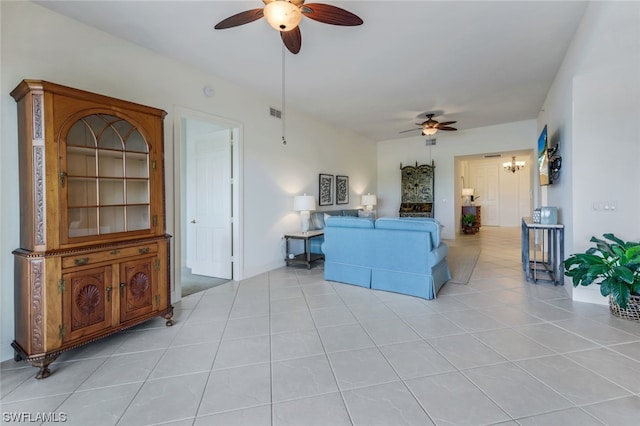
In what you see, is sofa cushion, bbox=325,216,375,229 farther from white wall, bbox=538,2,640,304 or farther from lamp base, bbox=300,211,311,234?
white wall, bbox=538,2,640,304

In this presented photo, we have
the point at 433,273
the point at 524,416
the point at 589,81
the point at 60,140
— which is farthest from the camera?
the point at 433,273

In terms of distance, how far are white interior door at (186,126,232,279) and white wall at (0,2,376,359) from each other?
0.29 m

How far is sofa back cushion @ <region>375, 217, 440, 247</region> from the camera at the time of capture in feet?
11.5

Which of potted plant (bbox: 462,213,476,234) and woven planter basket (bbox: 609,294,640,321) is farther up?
potted plant (bbox: 462,213,476,234)

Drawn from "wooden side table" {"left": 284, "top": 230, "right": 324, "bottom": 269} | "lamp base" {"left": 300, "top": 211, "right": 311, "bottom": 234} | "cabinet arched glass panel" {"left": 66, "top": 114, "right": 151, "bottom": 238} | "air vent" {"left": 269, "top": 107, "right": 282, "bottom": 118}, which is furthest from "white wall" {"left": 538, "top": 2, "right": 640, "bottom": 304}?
"cabinet arched glass panel" {"left": 66, "top": 114, "right": 151, "bottom": 238}

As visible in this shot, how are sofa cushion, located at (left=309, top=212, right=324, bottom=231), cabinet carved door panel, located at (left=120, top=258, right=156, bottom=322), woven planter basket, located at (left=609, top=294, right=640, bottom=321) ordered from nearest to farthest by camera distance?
cabinet carved door panel, located at (left=120, top=258, right=156, bottom=322)
woven planter basket, located at (left=609, top=294, right=640, bottom=321)
sofa cushion, located at (left=309, top=212, right=324, bottom=231)

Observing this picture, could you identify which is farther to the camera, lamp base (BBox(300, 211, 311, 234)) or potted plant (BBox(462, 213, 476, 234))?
potted plant (BBox(462, 213, 476, 234))

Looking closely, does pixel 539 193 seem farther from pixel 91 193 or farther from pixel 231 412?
pixel 91 193

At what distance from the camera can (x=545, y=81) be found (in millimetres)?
4445

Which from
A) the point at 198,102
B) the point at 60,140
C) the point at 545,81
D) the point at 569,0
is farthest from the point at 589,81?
the point at 60,140

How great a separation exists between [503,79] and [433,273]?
3.18m

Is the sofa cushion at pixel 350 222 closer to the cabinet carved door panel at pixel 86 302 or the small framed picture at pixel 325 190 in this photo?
the small framed picture at pixel 325 190

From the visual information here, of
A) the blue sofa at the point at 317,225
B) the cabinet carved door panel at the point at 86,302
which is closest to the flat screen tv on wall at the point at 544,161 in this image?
the blue sofa at the point at 317,225

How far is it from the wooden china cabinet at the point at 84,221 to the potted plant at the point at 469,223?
9361 millimetres
